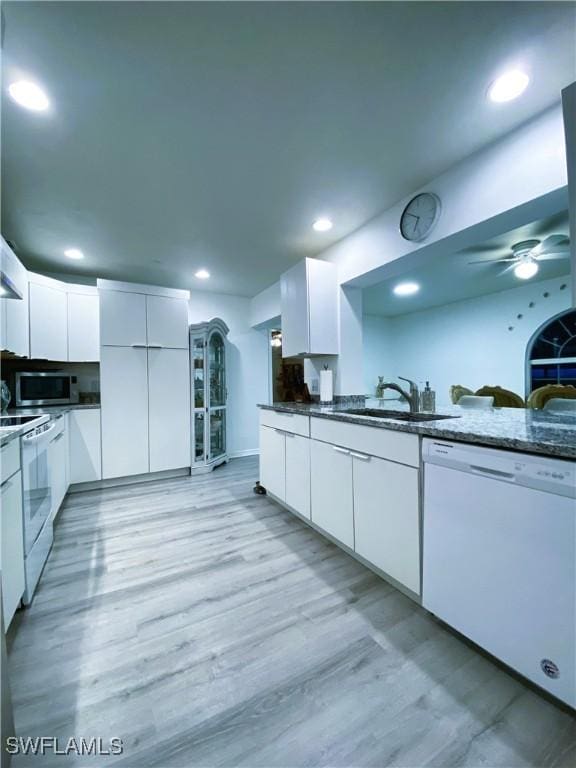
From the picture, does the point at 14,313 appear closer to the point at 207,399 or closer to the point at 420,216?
the point at 207,399

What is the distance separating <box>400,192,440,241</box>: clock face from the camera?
2.06 meters

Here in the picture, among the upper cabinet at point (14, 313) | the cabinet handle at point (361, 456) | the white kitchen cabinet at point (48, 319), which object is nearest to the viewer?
the cabinet handle at point (361, 456)

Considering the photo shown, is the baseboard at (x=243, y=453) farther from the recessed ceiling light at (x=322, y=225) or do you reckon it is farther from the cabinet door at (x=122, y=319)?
the recessed ceiling light at (x=322, y=225)

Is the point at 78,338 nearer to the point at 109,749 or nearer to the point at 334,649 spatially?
the point at 109,749

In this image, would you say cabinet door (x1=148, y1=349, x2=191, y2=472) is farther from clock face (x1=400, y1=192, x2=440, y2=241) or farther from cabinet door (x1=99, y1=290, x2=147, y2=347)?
clock face (x1=400, y1=192, x2=440, y2=241)

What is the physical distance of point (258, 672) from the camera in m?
1.22

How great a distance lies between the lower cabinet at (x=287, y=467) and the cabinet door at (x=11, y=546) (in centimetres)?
167

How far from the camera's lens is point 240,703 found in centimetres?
110

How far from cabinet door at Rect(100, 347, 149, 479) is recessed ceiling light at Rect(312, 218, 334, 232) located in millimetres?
2327

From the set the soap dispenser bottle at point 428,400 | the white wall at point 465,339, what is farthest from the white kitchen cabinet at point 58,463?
the white wall at point 465,339

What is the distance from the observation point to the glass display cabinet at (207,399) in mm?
3928

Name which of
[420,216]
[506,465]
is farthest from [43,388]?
[506,465]

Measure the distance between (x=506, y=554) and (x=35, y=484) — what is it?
2368 millimetres

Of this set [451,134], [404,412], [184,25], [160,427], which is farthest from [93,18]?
[160,427]
